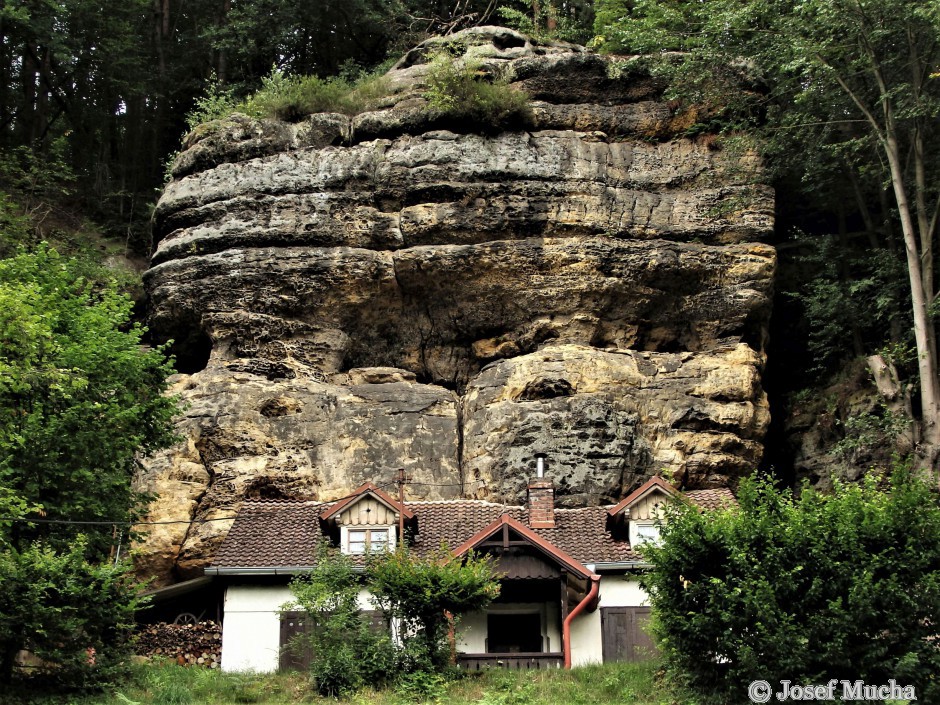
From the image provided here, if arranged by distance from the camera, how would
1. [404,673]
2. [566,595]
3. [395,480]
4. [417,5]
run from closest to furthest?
[404,673], [566,595], [395,480], [417,5]

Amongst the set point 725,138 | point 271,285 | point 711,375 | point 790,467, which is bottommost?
point 790,467

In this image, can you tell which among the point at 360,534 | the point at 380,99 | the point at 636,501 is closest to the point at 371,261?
the point at 380,99

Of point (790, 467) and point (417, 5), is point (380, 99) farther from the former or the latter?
point (790, 467)

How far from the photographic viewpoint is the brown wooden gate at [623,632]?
22089 millimetres

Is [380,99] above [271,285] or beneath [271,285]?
above

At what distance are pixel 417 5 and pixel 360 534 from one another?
807 inches

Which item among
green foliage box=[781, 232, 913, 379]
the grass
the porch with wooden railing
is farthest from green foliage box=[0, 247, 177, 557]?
green foliage box=[781, 232, 913, 379]

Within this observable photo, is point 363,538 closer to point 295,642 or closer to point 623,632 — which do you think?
point 295,642

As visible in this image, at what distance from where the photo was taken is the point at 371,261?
27.6 metres

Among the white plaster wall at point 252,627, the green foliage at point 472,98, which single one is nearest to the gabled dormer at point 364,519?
the white plaster wall at point 252,627

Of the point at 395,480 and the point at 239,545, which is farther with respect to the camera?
the point at 395,480

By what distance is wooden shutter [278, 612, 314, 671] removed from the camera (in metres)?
20.6

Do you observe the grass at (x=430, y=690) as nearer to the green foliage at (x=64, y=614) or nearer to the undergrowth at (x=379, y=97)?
the green foliage at (x=64, y=614)

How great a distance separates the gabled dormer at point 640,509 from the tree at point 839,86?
19.5 ft
